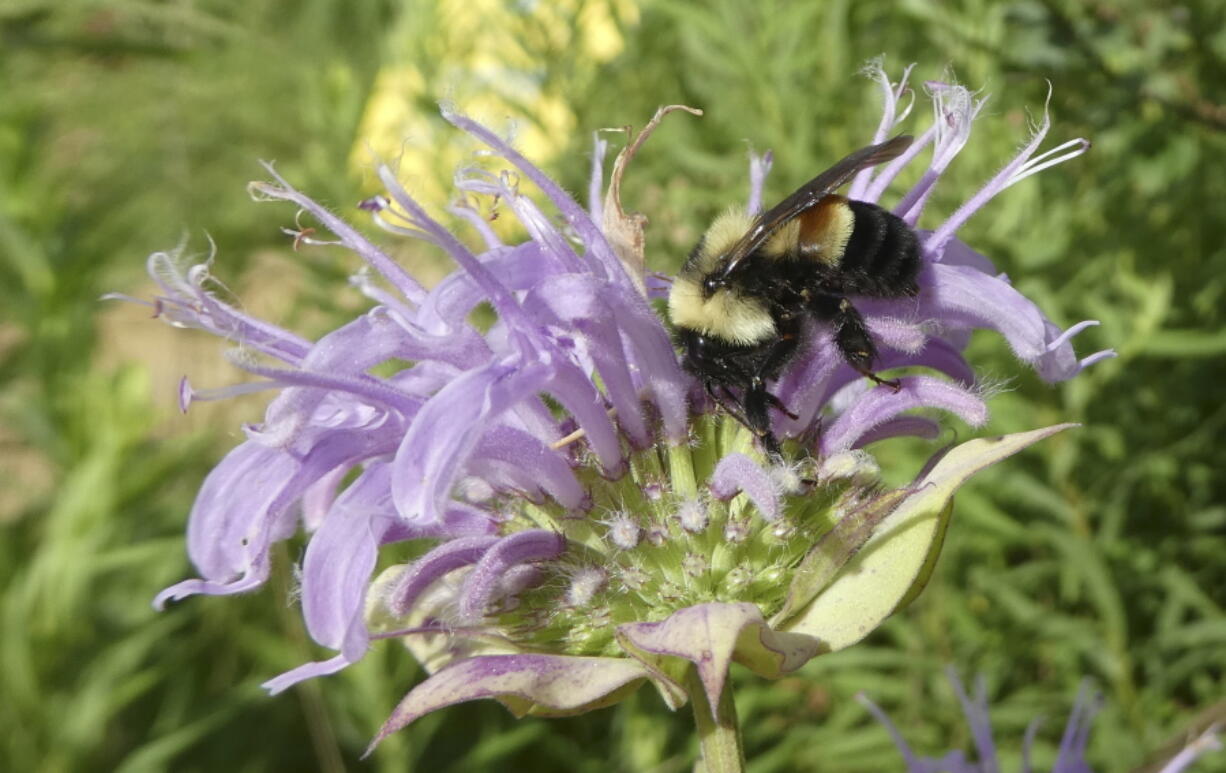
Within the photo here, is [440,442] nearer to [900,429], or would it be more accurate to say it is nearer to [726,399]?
[726,399]

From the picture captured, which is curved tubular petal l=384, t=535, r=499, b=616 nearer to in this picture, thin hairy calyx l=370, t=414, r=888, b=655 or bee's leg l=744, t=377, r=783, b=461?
thin hairy calyx l=370, t=414, r=888, b=655

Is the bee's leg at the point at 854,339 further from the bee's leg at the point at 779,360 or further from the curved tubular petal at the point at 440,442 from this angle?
the curved tubular petal at the point at 440,442

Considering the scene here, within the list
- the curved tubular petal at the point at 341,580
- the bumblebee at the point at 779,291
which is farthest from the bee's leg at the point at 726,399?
the curved tubular petal at the point at 341,580

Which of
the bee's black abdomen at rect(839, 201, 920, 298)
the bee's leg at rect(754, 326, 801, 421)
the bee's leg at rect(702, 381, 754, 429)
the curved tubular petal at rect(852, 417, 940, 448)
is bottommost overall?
the curved tubular petal at rect(852, 417, 940, 448)

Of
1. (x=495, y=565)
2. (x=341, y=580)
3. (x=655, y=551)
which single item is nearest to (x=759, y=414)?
(x=655, y=551)

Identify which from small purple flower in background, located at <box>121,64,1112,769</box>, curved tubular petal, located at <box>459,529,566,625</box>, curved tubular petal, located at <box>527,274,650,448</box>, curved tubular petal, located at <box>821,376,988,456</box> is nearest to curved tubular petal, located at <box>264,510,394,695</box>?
small purple flower in background, located at <box>121,64,1112,769</box>

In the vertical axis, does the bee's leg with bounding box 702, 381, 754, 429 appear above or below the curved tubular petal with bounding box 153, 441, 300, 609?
above

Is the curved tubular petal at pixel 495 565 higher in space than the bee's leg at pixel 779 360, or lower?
lower

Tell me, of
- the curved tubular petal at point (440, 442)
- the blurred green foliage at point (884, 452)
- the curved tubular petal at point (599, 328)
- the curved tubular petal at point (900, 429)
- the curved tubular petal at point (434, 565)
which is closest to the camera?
the curved tubular petal at point (440, 442)
